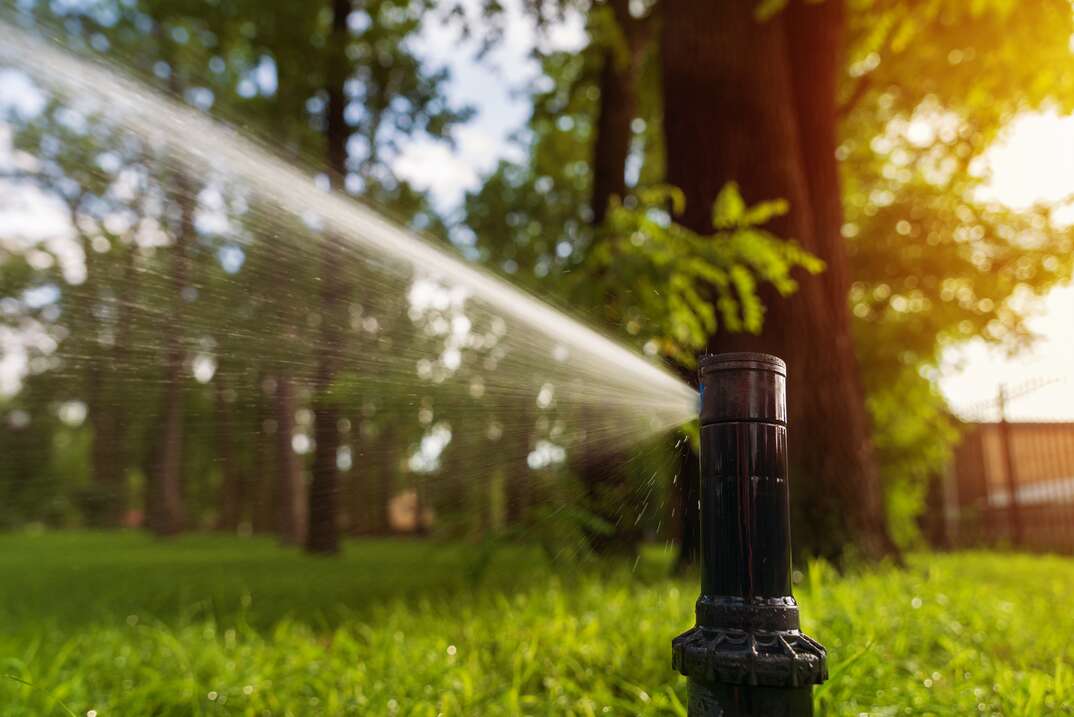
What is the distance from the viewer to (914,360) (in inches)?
398

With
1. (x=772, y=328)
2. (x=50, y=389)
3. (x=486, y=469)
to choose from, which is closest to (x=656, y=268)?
(x=772, y=328)

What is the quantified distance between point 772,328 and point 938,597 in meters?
1.64

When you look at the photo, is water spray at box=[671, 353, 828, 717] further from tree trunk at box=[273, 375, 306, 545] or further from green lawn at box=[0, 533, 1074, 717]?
tree trunk at box=[273, 375, 306, 545]

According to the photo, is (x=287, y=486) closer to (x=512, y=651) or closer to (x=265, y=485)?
(x=265, y=485)

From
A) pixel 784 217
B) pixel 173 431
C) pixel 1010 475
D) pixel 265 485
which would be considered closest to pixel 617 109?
pixel 784 217

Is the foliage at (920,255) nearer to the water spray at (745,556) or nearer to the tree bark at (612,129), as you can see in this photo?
the tree bark at (612,129)

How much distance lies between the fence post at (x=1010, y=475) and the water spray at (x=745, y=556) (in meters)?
10.7

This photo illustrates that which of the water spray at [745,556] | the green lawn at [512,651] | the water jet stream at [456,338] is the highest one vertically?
the water jet stream at [456,338]

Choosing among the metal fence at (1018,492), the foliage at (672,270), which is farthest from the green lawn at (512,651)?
the metal fence at (1018,492)

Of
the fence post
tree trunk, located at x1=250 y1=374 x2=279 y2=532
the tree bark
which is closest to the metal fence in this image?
the fence post

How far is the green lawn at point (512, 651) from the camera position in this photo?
8.01 ft

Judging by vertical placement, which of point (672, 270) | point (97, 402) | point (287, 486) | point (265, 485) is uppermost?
point (97, 402)

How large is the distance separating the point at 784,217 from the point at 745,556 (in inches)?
145

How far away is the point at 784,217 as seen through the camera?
15.6ft
